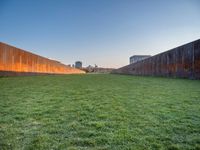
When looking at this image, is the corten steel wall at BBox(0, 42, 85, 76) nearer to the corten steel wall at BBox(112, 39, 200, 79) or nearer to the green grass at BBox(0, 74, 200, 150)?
the green grass at BBox(0, 74, 200, 150)

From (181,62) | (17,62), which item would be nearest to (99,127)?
(17,62)

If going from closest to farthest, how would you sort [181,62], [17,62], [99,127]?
[99,127]
[17,62]
[181,62]

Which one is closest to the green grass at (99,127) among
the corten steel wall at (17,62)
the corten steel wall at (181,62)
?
the corten steel wall at (17,62)

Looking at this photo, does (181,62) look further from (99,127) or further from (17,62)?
(99,127)

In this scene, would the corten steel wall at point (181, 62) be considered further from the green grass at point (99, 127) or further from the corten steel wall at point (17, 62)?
the corten steel wall at point (17, 62)

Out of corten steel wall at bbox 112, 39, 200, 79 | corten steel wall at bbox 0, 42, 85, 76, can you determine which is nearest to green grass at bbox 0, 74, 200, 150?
corten steel wall at bbox 0, 42, 85, 76

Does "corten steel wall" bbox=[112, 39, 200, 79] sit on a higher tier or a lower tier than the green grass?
higher

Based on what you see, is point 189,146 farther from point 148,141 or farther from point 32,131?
point 32,131

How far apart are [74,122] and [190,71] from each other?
929cm

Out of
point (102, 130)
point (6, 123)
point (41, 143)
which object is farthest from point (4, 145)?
point (102, 130)

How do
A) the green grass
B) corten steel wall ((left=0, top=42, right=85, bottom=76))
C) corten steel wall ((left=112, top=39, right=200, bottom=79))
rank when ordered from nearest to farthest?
the green grass → corten steel wall ((left=0, top=42, right=85, bottom=76)) → corten steel wall ((left=112, top=39, right=200, bottom=79))

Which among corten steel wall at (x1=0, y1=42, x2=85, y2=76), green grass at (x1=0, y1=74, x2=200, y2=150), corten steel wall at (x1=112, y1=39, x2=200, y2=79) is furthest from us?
corten steel wall at (x1=112, y1=39, x2=200, y2=79)

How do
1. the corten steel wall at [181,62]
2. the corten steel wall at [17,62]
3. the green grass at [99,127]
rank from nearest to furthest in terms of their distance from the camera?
1. the green grass at [99,127]
2. the corten steel wall at [17,62]
3. the corten steel wall at [181,62]

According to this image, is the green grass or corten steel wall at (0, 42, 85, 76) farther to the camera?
corten steel wall at (0, 42, 85, 76)
